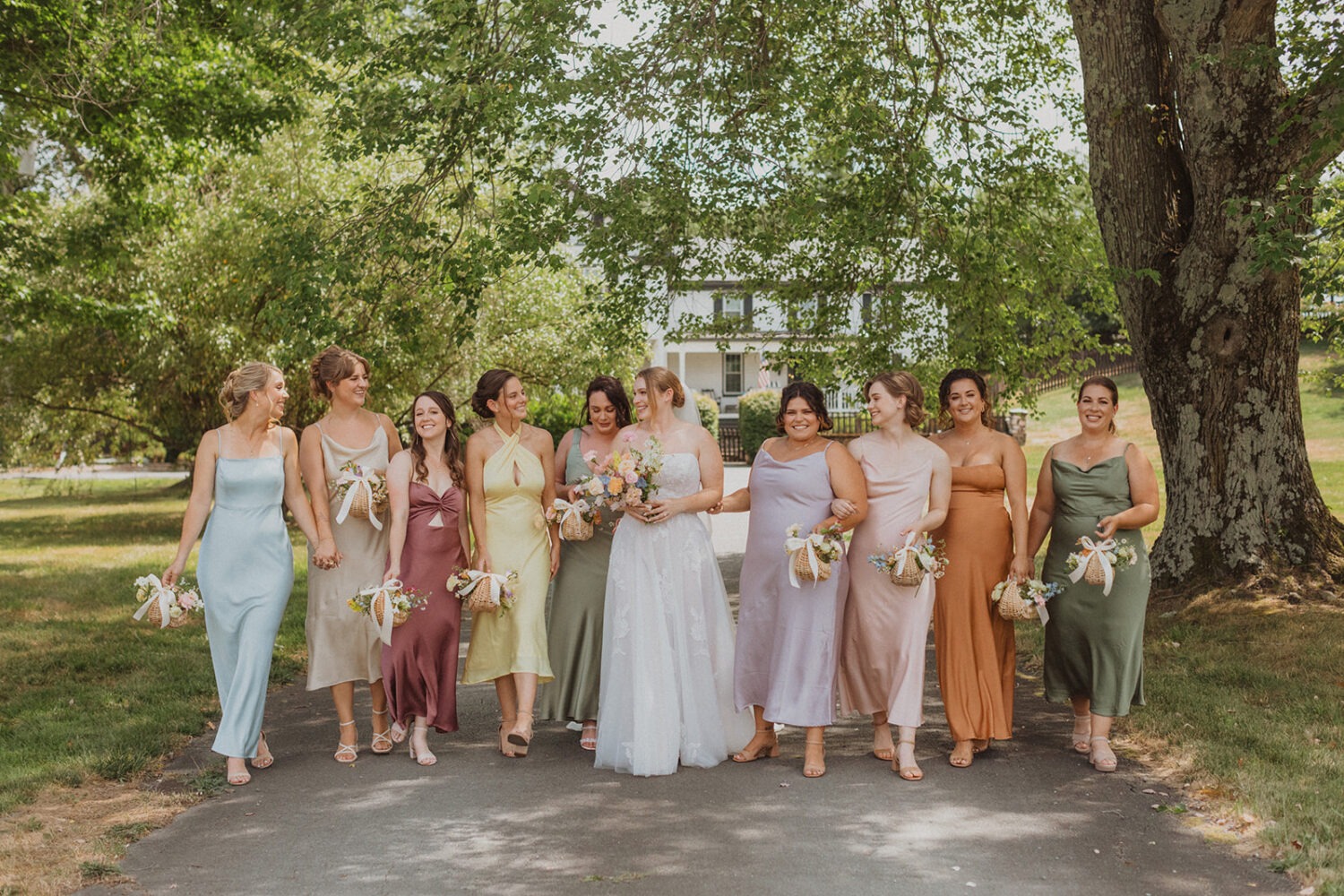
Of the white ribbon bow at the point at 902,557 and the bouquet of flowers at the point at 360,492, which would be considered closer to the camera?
the white ribbon bow at the point at 902,557

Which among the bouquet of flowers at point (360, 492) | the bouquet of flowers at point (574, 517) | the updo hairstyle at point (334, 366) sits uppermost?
the updo hairstyle at point (334, 366)

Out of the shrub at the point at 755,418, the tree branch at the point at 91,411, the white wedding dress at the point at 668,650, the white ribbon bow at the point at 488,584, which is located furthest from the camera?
the shrub at the point at 755,418

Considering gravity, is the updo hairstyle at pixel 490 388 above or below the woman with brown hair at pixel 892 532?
above

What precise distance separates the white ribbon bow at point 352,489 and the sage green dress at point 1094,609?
3.93 meters

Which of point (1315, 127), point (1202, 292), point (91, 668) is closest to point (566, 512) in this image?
point (91, 668)

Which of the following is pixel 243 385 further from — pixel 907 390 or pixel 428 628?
pixel 907 390

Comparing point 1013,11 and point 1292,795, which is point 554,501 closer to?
point 1292,795

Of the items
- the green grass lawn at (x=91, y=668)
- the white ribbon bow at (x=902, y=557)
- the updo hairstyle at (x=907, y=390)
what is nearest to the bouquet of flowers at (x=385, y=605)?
the green grass lawn at (x=91, y=668)

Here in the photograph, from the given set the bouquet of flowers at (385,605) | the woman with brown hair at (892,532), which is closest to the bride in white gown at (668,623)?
the woman with brown hair at (892,532)

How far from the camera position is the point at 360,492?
704 cm

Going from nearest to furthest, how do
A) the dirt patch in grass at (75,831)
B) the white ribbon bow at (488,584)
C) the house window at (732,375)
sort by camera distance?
the dirt patch in grass at (75,831), the white ribbon bow at (488,584), the house window at (732,375)

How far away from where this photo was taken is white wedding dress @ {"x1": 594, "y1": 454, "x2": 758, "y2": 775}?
686 cm

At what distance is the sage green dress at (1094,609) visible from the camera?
6.93m

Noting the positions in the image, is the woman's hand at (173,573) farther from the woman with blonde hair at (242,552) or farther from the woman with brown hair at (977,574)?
the woman with brown hair at (977,574)
